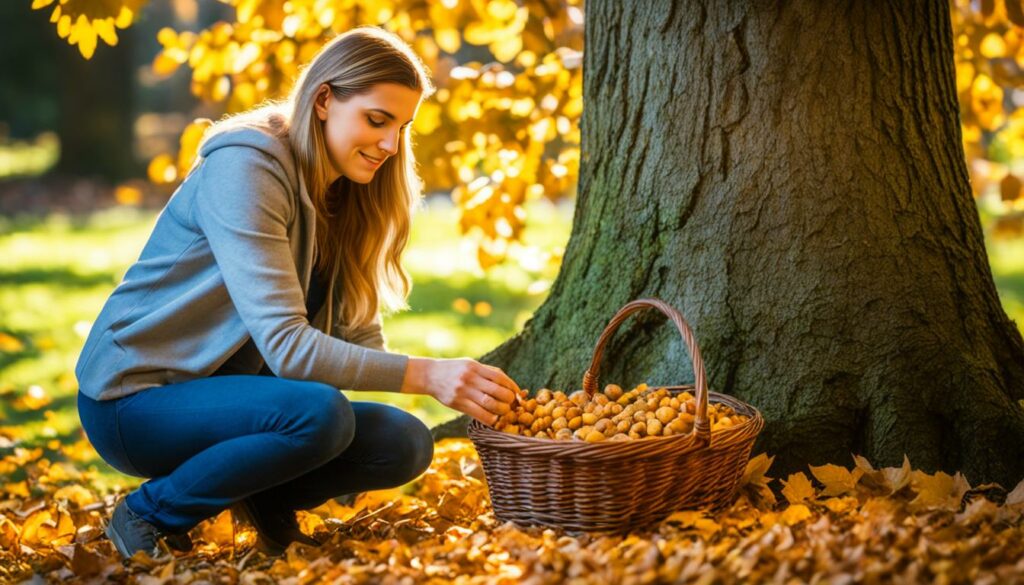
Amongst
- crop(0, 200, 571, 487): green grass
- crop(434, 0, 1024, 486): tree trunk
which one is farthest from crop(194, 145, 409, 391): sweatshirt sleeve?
crop(0, 200, 571, 487): green grass

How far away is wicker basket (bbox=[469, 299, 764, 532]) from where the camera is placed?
89.4 inches

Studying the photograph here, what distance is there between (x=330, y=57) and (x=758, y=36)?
1.11 metres

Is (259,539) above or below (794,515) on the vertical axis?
below

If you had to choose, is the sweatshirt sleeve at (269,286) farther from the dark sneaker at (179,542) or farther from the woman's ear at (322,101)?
the dark sneaker at (179,542)

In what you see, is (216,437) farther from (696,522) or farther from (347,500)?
(696,522)

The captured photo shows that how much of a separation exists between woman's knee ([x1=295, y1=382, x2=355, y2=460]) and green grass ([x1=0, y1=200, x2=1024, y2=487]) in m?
0.94

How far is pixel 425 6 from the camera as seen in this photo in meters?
4.08

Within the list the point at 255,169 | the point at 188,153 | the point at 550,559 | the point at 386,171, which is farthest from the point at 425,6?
the point at 550,559

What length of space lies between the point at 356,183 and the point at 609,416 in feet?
3.13

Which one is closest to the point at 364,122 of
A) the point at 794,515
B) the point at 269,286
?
the point at 269,286

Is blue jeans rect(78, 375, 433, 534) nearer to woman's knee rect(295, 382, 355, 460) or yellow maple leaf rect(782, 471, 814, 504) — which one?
woman's knee rect(295, 382, 355, 460)

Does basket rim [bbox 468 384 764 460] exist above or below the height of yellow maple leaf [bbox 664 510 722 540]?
above

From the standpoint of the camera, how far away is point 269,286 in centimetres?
241

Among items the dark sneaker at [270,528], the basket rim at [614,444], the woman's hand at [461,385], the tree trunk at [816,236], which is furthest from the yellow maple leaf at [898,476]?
the dark sneaker at [270,528]
